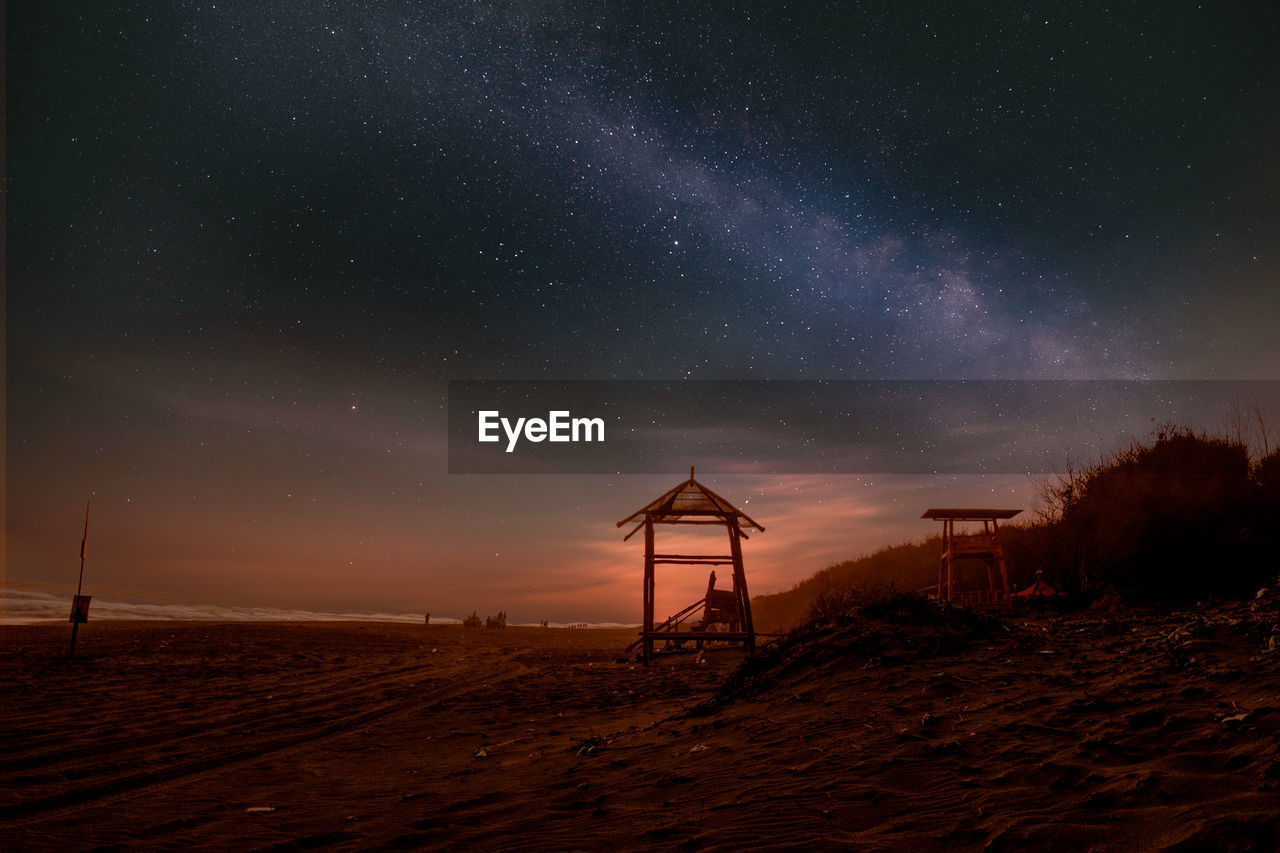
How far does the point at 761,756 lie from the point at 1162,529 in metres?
→ 14.3

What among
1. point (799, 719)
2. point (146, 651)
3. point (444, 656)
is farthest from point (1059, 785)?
point (146, 651)

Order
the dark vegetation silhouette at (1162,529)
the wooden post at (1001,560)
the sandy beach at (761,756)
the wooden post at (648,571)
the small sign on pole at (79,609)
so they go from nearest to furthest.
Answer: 1. the sandy beach at (761,756)
2. the dark vegetation silhouette at (1162,529)
3. the small sign on pole at (79,609)
4. the wooden post at (1001,560)
5. the wooden post at (648,571)

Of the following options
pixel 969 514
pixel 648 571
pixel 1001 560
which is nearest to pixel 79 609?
pixel 648 571

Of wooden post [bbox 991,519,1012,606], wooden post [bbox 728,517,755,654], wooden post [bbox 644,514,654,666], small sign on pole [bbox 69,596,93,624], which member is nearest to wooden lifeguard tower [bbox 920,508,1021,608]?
wooden post [bbox 991,519,1012,606]

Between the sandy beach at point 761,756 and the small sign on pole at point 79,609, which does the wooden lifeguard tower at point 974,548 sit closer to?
the sandy beach at point 761,756

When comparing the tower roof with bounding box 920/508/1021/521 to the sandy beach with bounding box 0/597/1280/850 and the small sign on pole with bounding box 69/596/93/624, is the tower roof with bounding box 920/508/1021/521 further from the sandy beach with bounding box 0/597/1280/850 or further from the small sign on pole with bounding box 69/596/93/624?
the small sign on pole with bounding box 69/596/93/624

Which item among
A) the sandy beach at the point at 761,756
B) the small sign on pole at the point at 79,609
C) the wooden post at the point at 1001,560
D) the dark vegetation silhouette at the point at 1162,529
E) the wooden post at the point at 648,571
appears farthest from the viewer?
the wooden post at the point at 648,571

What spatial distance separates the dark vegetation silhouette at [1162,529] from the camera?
14.5 meters

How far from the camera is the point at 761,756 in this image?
262 inches

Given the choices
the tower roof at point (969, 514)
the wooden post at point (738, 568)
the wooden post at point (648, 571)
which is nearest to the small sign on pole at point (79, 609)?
the wooden post at point (648, 571)

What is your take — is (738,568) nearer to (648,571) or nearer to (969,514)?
(648,571)

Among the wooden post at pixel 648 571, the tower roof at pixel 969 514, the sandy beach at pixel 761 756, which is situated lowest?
the sandy beach at pixel 761 756

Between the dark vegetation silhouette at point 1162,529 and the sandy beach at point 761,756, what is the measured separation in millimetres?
3729

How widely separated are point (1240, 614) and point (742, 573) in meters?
11.4
